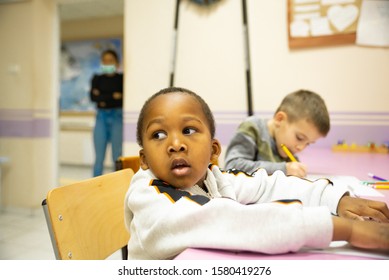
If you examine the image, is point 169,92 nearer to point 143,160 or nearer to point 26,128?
point 143,160

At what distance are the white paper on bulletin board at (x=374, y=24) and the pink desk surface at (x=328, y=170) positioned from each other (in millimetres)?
467

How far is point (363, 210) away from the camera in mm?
397

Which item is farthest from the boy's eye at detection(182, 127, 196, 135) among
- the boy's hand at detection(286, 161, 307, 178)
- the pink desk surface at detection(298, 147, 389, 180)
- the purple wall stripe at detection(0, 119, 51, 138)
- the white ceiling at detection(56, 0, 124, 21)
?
the purple wall stripe at detection(0, 119, 51, 138)

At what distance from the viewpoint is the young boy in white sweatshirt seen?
0.91 feet

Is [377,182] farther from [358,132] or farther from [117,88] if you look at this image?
[117,88]

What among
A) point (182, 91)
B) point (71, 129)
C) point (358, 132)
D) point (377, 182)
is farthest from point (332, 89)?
point (71, 129)

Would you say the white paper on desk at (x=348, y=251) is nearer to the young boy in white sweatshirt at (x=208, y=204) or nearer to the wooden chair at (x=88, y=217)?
the young boy in white sweatshirt at (x=208, y=204)

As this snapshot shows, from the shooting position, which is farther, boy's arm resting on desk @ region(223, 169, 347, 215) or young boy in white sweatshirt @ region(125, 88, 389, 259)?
boy's arm resting on desk @ region(223, 169, 347, 215)

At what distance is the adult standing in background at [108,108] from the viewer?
1.30 m

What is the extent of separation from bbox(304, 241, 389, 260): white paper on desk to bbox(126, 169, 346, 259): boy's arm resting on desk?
2 cm

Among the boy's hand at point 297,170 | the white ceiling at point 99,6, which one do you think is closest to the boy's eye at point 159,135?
the boy's hand at point 297,170

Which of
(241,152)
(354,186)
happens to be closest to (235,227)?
(354,186)

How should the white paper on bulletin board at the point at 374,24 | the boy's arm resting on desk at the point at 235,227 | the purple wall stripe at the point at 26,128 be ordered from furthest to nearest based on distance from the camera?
the purple wall stripe at the point at 26,128 < the white paper on bulletin board at the point at 374,24 < the boy's arm resting on desk at the point at 235,227

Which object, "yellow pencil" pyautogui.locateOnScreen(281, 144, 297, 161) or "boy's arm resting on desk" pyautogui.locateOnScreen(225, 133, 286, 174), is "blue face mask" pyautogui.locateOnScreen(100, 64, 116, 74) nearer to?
"boy's arm resting on desk" pyautogui.locateOnScreen(225, 133, 286, 174)
